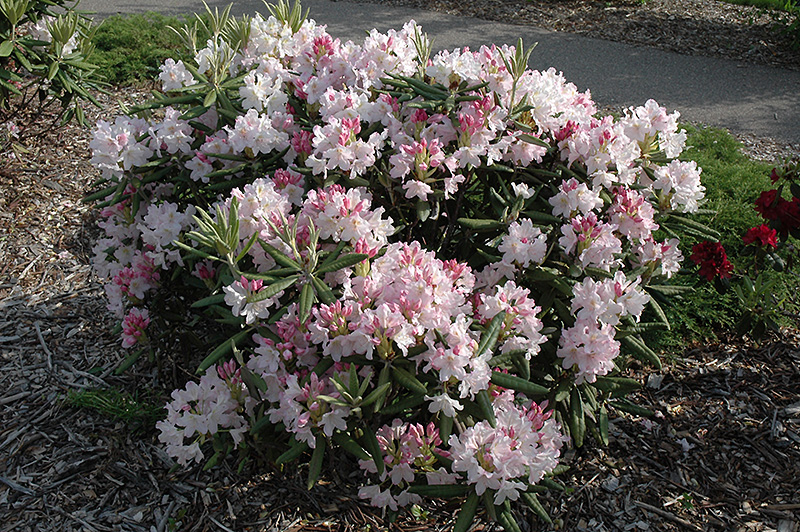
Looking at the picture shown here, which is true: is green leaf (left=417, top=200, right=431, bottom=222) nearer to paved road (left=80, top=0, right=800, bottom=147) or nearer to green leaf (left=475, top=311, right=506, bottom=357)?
green leaf (left=475, top=311, right=506, bottom=357)

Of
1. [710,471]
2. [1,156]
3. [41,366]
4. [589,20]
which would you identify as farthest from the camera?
[589,20]

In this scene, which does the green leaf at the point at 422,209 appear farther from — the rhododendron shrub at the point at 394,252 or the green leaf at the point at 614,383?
the green leaf at the point at 614,383

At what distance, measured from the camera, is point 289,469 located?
8.29ft

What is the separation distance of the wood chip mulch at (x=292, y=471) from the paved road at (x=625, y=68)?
3824 millimetres

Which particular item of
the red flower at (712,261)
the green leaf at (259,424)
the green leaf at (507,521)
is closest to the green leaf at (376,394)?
the green leaf at (259,424)

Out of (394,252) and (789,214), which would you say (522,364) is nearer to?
(394,252)

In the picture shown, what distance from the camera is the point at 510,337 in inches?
83.4

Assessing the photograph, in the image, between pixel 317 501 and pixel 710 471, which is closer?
pixel 317 501

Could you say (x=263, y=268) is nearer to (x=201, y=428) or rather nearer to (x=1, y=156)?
(x=201, y=428)

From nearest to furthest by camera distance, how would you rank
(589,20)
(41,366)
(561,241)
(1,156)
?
1. (561,241)
2. (41,366)
3. (1,156)
4. (589,20)

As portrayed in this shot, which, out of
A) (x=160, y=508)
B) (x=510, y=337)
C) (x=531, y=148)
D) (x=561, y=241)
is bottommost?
(x=160, y=508)

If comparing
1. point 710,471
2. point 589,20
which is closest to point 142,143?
point 710,471

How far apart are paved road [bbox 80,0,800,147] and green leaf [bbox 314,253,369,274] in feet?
14.5

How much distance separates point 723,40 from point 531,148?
22.8 feet
